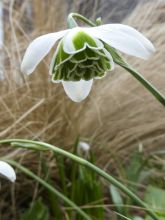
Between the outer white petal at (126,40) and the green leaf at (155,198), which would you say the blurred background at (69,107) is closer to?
the green leaf at (155,198)

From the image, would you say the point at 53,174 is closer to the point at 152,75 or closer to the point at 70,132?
the point at 70,132

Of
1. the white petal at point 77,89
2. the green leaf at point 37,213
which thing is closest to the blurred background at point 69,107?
the green leaf at point 37,213

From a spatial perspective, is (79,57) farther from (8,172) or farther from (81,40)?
(8,172)

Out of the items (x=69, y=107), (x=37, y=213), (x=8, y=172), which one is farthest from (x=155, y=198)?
(x=8, y=172)

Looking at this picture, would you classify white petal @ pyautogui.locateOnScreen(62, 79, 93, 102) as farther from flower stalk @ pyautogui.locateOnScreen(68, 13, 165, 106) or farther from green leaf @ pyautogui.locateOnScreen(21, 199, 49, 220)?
green leaf @ pyautogui.locateOnScreen(21, 199, 49, 220)

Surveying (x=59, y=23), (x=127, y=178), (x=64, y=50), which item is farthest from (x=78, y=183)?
(x=64, y=50)

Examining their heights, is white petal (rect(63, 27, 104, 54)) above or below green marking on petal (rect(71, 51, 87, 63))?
above

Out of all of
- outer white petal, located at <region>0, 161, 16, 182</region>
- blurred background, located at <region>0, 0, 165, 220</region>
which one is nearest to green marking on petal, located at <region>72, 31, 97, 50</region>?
outer white petal, located at <region>0, 161, 16, 182</region>

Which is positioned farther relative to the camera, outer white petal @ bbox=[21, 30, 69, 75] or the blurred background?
the blurred background
